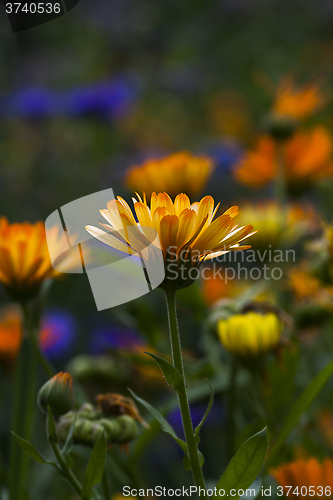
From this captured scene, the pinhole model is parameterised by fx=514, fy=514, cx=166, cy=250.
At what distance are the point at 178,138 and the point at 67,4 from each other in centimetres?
94

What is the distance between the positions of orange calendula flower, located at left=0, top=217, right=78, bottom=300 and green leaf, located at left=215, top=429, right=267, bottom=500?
0.47 ft

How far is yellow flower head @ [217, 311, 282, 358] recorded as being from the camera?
11.6 inches

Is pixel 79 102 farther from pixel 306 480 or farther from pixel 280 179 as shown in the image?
pixel 306 480

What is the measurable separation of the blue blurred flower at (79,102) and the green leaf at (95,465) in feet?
2.71

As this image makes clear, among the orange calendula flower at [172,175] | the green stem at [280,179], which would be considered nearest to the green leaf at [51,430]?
the orange calendula flower at [172,175]

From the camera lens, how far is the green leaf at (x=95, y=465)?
8.7 inches

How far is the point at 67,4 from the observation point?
37 cm

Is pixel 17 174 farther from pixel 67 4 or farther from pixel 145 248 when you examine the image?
pixel 145 248

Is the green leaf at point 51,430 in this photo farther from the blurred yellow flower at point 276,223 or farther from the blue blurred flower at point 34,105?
the blue blurred flower at point 34,105

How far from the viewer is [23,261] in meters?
0.28

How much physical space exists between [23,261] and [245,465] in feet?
0.51

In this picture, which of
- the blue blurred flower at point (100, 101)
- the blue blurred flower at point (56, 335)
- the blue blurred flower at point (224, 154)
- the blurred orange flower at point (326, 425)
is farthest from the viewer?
the blue blurred flower at point (100, 101)

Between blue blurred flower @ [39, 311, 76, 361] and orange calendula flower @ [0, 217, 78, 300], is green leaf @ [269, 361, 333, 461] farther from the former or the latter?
blue blurred flower @ [39, 311, 76, 361]

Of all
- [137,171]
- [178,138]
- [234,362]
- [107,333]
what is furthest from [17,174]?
[234,362]
